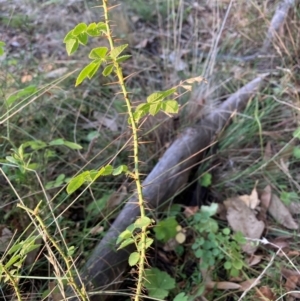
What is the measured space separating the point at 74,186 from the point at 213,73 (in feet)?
4.89

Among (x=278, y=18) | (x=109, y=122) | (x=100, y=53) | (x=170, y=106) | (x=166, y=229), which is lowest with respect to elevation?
(x=166, y=229)

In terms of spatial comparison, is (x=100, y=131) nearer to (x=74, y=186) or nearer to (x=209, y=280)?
(x=209, y=280)

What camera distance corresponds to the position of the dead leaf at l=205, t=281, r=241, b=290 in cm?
142

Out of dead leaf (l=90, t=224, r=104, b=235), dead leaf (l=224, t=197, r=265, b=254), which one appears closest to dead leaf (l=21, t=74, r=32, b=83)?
dead leaf (l=90, t=224, r=104, b=235)

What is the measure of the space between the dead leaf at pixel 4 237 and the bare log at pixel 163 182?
9.0 inches

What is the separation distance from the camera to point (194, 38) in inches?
105

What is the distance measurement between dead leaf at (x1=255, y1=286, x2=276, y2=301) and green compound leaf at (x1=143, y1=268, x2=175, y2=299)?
0.81 ft

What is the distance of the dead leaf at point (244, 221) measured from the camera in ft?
5.24

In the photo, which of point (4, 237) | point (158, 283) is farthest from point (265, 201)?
point (4, 237)

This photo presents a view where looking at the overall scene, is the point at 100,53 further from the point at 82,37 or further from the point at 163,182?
the point at 163,182

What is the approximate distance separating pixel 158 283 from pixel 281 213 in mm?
536

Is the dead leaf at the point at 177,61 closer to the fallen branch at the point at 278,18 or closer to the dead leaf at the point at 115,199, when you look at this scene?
the fallen branch at the point at 278,18

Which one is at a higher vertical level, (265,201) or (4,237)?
(4,237)

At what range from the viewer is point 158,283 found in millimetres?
1386
